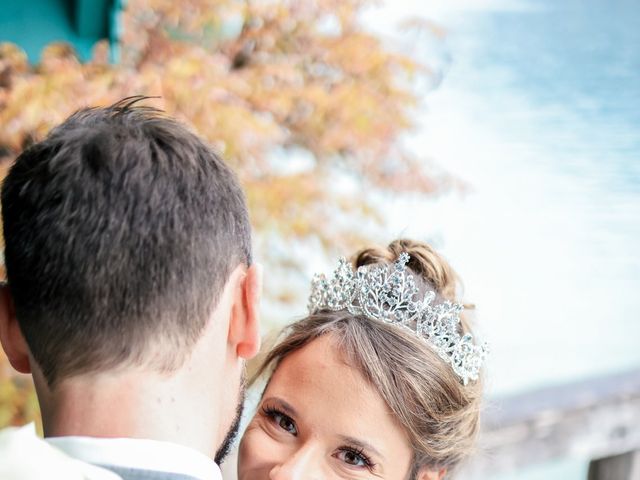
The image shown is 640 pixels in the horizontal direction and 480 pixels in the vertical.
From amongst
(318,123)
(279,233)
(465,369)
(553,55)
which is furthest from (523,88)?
(465,369)

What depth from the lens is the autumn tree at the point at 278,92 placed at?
4062mm

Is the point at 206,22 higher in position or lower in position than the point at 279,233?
higher

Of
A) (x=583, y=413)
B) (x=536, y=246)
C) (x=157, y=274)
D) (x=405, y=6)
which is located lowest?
(x=157, y=274)

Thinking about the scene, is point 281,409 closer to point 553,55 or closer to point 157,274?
point 157,274

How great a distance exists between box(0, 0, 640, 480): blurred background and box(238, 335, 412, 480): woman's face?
58cm

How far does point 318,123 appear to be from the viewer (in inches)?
189

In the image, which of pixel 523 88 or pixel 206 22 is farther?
pixel 523 88

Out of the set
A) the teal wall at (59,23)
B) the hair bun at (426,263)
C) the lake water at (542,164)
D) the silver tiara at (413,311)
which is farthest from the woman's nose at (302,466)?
the lake water at (542,164)

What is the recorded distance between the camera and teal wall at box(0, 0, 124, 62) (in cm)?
429

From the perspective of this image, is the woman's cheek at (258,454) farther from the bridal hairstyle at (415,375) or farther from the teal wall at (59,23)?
the teal wall at (59,23)

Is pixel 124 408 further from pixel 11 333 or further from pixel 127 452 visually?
pixel 11 333

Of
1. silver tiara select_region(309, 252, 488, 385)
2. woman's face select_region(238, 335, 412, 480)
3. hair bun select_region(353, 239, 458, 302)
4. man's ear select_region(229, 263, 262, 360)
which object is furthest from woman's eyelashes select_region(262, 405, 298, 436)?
man's ear select_region(229, 263, 262, 360)

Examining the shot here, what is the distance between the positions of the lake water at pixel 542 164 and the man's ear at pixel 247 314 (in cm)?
459

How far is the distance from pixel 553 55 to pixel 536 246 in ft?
4.35
